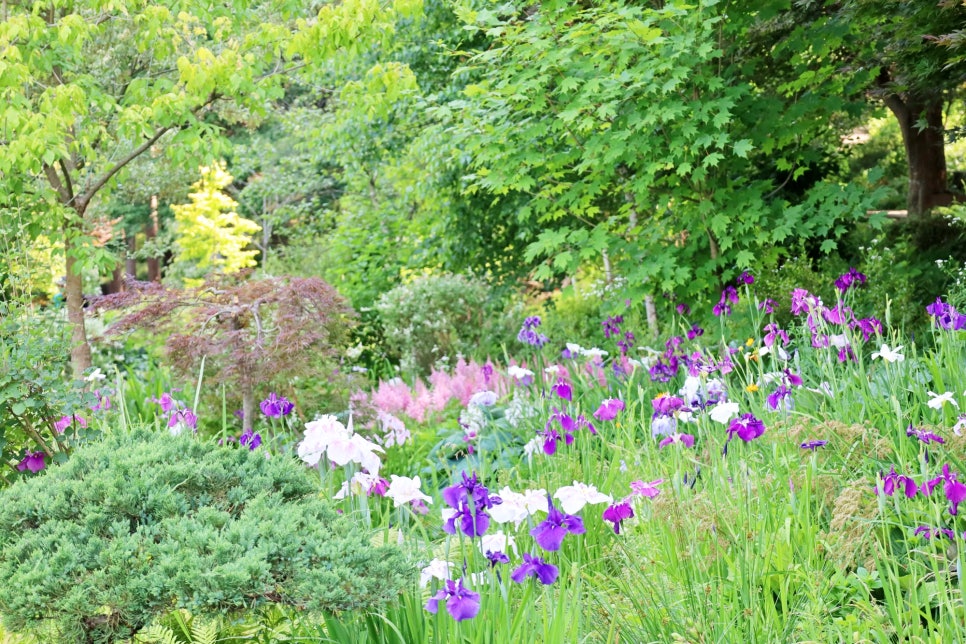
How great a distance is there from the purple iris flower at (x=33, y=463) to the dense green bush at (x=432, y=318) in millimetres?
4554

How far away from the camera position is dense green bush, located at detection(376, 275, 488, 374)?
320 inches

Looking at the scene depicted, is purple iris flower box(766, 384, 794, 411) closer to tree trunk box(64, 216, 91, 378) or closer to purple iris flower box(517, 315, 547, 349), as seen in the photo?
purple iris flower box(517, 315, 547, 349)

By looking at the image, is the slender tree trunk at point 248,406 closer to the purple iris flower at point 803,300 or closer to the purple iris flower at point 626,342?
the purple iris flower at point 626,342

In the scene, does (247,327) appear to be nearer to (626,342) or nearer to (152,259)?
(626,342)

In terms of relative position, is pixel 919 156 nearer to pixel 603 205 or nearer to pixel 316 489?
pixel 603 205

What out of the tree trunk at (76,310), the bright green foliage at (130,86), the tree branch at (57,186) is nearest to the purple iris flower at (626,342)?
the bright green foliage at (130,86)

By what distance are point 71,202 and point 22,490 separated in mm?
4164

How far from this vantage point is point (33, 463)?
367 cm

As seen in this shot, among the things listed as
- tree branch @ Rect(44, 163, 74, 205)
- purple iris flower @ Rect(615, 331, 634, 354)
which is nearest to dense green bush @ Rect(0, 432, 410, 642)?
purple iris flower @ Rect(615, 331, 634, 354)

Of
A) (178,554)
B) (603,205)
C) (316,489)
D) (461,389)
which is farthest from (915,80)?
(178,554)

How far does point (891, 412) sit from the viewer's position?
312 cm

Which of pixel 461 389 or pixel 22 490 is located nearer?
pixel 22 490

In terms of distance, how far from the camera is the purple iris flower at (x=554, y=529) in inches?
76.7

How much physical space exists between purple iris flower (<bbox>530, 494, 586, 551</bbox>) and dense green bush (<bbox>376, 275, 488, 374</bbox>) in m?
6.06
